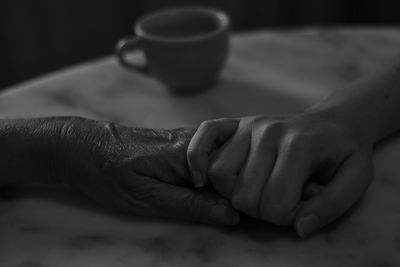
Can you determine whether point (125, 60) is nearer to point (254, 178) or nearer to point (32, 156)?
point (32, 156)

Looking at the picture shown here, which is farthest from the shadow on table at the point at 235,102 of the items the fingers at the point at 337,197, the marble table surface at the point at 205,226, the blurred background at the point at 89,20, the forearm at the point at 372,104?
the blurred background at the point at 89,20

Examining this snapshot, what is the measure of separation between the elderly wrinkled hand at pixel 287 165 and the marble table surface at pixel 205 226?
26mm

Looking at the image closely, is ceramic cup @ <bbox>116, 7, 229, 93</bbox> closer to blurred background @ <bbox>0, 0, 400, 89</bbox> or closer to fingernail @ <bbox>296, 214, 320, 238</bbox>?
fingernail @ <bbox>296, 214, 320, 238</bbox>

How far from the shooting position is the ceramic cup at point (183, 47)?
0.81 metres

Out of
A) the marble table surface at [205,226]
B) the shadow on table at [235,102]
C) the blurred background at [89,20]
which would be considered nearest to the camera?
the marble table surface at [205,226]

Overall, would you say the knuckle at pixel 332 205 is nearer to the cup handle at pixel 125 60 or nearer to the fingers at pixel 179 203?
the fingers at pixel 179 203

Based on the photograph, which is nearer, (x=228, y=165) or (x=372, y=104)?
(x=228, y=165)

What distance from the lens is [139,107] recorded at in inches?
32.8

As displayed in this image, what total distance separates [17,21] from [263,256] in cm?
135

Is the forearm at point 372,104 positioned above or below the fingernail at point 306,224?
above

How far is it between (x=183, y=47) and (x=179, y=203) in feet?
0.97

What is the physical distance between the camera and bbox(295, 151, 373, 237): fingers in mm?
545

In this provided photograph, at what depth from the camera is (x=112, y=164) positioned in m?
0.62

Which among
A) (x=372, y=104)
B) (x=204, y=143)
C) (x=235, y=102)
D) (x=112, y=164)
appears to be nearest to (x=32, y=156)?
(x=112, y=164)
